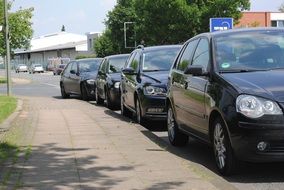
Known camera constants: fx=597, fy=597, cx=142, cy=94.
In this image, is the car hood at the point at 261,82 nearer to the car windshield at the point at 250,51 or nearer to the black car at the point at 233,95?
the black car at the point at 233,95

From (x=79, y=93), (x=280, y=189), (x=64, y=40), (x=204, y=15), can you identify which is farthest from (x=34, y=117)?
(x=64, y=40)

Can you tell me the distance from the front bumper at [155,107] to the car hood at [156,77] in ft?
1.13

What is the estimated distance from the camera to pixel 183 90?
328 inches

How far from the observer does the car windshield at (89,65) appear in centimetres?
2168

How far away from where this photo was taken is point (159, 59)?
12.7 meters

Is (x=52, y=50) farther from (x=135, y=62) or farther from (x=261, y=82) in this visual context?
(x=261, y=82)

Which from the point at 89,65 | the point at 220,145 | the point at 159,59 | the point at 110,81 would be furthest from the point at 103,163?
the point at 89,65

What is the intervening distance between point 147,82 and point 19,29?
1416 inches

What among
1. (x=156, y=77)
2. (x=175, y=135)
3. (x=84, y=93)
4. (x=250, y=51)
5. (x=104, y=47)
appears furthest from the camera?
(x=104, y=47)

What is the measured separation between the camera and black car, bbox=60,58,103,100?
2091 cm

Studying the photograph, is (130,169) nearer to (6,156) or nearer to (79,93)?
(6,156)

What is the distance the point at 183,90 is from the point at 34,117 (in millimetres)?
6807

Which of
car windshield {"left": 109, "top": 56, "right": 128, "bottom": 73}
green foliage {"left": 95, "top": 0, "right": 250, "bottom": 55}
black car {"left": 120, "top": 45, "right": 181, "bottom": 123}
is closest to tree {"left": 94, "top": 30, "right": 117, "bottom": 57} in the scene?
A: green foliage {"left": 95, "top": 0, "right": 250, "bottom": 55}

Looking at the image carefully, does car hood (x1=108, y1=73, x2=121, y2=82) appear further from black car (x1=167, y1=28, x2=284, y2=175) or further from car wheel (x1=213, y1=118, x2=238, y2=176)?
car wheel (x1=213, y1=118, x2=238, y2=176)
